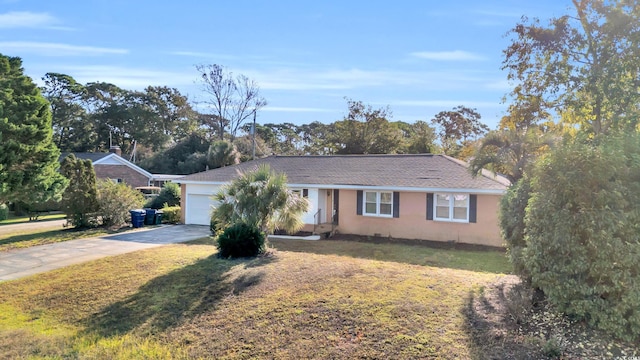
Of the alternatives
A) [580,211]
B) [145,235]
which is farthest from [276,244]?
[580,211]

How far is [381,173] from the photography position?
18.0 m

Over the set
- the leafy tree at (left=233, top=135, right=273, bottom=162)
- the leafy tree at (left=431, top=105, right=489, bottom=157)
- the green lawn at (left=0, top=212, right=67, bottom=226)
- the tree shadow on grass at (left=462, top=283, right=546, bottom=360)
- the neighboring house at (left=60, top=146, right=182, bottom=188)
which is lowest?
the green lawn at (left=0, top=212, right=67, bottom=226)

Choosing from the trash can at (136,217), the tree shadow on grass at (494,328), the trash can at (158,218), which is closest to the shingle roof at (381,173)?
the trash can at (158,218)

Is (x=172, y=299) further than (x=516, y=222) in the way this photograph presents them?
Yes

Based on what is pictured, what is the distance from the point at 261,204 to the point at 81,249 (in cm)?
800

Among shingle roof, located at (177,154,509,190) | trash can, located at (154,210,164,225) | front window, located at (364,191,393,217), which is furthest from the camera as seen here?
trash can, located at (154,210,164,225)

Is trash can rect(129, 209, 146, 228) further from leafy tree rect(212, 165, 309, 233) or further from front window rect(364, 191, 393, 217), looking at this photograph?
front window rect(364, 191, 393, 217)

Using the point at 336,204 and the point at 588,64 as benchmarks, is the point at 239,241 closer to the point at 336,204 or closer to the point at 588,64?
the point at 336,204

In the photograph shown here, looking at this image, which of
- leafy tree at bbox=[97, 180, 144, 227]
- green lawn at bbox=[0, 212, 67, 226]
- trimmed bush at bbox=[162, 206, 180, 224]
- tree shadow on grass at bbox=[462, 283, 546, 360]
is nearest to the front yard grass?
leafy tree at bbox=[97, 180, 144, 227]

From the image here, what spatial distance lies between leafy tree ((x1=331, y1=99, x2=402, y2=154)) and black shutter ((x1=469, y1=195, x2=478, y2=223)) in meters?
22.3

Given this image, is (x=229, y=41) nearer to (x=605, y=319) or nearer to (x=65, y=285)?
(x=65, y=285)

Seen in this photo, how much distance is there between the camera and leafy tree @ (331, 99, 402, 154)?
37.1m

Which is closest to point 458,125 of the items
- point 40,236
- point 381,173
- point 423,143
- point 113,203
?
point 423,143

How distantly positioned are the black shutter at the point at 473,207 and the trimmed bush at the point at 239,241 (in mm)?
8848
